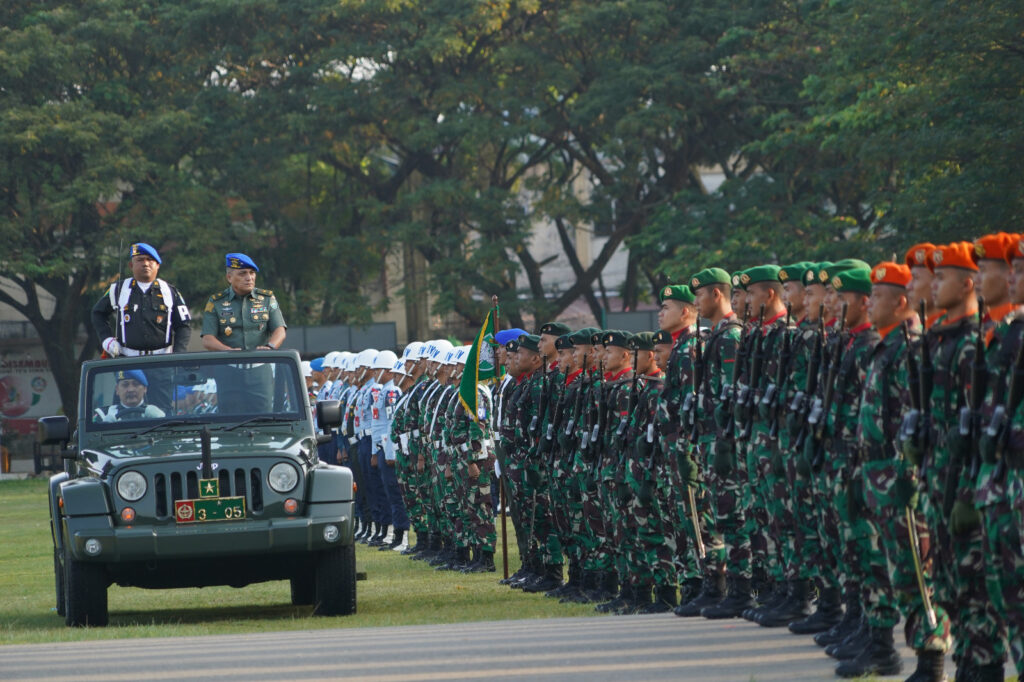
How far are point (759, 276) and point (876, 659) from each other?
129 inches

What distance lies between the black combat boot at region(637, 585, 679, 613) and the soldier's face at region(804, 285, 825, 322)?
9.89 feet

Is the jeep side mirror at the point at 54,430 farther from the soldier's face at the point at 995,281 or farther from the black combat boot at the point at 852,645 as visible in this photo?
the soldier's face at the point at 995,281

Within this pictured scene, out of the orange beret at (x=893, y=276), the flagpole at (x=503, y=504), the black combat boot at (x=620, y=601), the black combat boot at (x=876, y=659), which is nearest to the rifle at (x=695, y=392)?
the black combat boot at (x=620, y=601)

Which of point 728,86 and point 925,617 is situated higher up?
point 728,86

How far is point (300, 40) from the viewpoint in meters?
43.3

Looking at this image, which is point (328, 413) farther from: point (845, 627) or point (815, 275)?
point (845, 627)

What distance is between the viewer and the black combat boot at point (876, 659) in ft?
26.5

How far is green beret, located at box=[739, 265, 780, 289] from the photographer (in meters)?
10.9

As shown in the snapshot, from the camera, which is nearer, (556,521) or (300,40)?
(556,521)

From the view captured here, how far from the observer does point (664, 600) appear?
12.4 metres

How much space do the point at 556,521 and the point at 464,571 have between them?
11.9ft

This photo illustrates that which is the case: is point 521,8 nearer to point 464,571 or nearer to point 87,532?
point 464,571

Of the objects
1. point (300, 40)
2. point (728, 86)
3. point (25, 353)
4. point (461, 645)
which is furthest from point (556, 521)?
point (25, 353)

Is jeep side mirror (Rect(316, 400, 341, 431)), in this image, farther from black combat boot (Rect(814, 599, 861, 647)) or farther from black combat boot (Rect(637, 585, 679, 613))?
black combat boot (Rect(814, 599, 861, 647))
